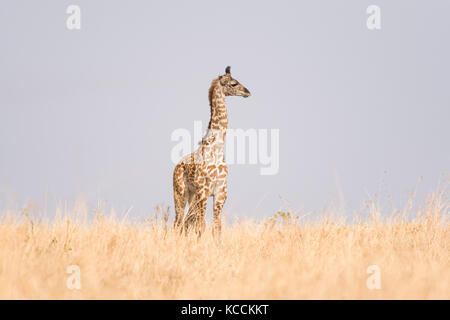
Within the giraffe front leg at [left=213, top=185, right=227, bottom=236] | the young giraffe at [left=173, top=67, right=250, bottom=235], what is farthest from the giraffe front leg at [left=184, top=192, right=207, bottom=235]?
the giraffe front leg at [left=213, top=185, right=227, bottom=236]

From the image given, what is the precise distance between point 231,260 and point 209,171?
2.25m

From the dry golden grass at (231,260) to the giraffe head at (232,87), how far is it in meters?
2.49

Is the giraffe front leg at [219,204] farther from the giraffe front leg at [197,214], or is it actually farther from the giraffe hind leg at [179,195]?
the giraffe hind leg at [179,195]

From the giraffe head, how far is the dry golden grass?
2494mm

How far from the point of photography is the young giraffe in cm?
922

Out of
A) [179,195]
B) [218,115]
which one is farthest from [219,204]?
[218,115]

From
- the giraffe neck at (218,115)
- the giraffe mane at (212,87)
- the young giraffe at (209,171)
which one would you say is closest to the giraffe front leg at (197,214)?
the young giraffe at (209,171)

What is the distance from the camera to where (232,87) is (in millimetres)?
9695

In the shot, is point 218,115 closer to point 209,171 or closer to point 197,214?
point 209,171

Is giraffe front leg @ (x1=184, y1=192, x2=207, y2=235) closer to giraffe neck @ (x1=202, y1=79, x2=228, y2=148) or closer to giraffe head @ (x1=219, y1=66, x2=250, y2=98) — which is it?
giraffe neck @ (x1=202, y1=79, x2=228, y2=148)

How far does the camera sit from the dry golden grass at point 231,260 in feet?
19.6
